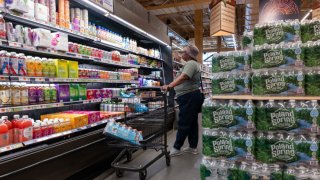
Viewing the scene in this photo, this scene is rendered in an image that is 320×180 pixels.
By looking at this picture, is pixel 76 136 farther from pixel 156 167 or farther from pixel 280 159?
pixel 280 159

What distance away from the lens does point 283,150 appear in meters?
2.08

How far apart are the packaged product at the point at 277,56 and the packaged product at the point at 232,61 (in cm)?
10

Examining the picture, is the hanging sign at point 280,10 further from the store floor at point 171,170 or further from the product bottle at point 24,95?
the product bottle at point 24,95

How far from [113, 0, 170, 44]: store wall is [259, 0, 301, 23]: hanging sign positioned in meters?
2.37

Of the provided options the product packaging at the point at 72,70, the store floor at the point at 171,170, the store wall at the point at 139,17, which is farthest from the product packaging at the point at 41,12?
the store floor at the point at 171,170

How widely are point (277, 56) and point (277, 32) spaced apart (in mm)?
216

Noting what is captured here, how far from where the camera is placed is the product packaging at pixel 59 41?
3199mm

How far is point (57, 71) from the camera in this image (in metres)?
3.21

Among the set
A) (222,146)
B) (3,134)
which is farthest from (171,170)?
(3,134)

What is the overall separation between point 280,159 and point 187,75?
2.41 m

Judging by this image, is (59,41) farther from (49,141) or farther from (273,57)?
(273,57)

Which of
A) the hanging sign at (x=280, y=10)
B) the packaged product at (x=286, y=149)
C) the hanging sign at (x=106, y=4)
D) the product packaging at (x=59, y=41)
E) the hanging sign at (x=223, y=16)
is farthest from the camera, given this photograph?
the hanging sign at (x=223, y=16)

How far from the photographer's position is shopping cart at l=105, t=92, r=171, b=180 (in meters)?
3.23

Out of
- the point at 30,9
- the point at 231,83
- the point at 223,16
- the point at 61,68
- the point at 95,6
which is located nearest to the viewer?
the point at 231,83
